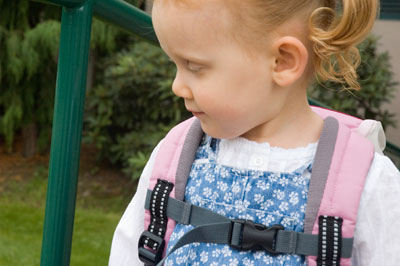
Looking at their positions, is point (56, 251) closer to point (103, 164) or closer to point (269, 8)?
point (269, 8)

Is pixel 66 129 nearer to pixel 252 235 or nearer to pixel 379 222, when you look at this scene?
pixel 252 235

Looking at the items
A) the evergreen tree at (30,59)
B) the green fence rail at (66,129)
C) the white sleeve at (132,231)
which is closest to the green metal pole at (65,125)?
the green fence rail at (66,129)

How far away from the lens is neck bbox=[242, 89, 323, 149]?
1.33 meters

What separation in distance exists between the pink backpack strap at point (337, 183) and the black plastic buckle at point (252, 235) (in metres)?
0.07

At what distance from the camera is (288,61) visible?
1242 mm

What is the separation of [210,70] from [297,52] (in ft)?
0.62

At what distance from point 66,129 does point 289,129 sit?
508 mm

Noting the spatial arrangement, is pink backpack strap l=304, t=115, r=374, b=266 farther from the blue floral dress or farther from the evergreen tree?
the evergreen tree

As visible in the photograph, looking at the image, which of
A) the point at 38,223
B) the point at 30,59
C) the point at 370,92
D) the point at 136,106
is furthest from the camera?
the point at 30,59

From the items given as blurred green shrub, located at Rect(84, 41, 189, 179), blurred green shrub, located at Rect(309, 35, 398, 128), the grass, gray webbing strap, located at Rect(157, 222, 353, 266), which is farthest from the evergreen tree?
gray webbing strap, located at Rect(157, 222, 353, 266)

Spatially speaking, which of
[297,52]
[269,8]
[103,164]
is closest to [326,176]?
[297,52]

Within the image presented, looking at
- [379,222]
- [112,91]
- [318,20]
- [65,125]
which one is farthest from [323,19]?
[112,91]

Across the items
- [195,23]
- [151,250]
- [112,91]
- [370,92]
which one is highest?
[370,92]

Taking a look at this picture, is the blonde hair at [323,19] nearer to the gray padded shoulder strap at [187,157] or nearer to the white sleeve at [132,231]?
the gray padded shoulder strap at [187,157]
